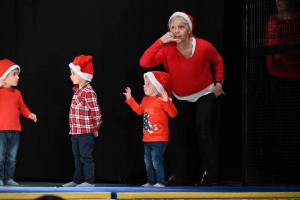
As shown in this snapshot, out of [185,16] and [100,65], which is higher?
[185,16]

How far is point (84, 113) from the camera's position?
5527 millimetres

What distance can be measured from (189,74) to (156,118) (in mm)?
591

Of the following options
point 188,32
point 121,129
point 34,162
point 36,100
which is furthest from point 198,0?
point 34,162

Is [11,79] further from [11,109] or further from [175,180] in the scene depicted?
[175,180]

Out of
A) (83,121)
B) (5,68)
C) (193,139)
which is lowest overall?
(193,139)

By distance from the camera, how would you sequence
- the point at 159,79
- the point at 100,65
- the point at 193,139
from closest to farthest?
the point at 159,79, the point at 193,139, the point at 100,65

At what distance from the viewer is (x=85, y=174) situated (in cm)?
548

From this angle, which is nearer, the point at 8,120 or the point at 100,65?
the point at 8,120

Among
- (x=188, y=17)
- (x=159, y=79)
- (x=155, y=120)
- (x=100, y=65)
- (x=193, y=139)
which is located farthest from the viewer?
(x=100, y=65)

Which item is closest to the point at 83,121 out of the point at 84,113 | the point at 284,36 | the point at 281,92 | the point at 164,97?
the point at 84,113

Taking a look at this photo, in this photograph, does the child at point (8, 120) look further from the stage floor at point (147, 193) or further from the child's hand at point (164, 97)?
the child's hand at point (164, 97)

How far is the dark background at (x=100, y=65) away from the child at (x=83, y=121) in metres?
0.59

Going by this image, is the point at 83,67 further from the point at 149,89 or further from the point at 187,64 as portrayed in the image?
the point at 187,64

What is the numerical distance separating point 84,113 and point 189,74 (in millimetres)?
1074
